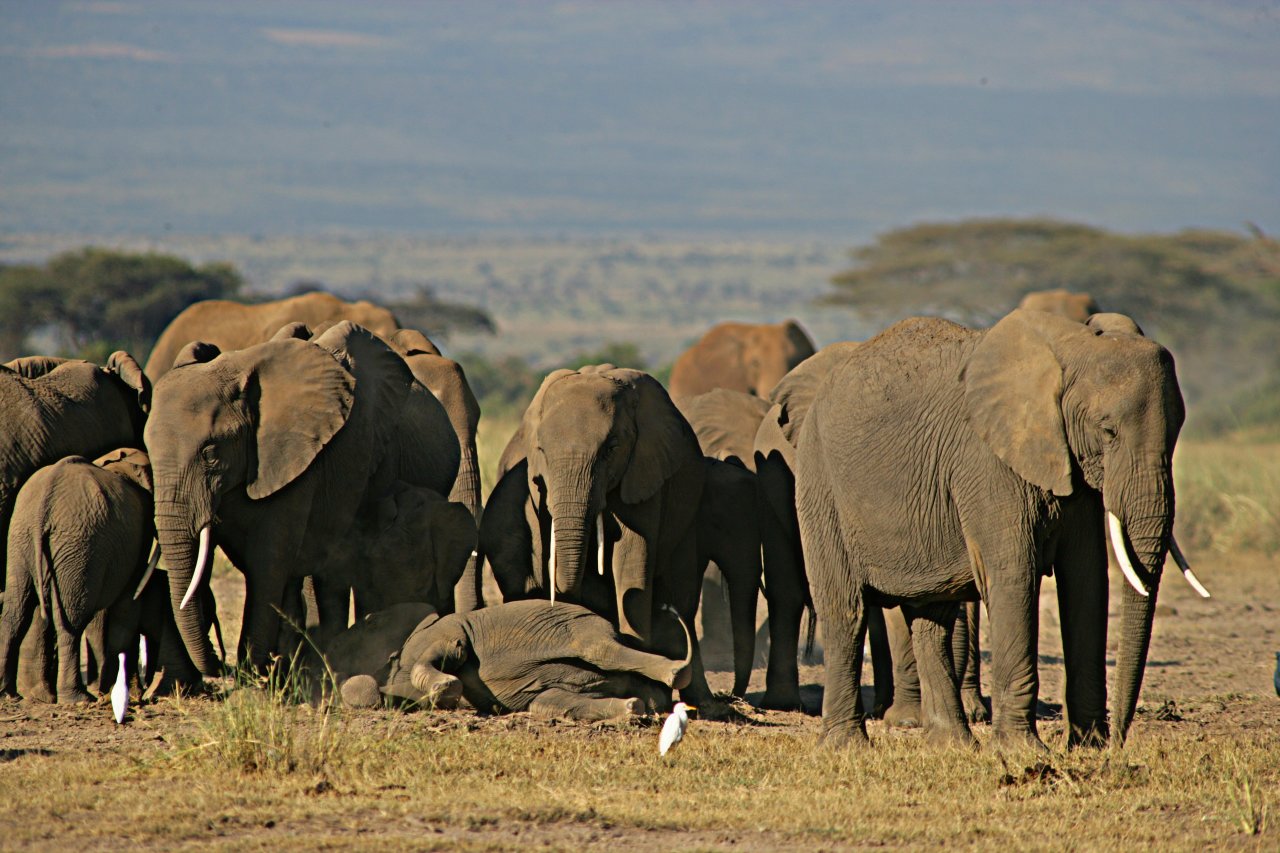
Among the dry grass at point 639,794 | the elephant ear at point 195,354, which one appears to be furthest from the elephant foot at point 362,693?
the elephant ear at point 195,354

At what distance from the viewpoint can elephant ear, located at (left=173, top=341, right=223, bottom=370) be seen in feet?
32.0

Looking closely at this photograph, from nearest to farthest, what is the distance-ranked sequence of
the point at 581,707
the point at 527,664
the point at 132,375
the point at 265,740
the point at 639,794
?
the point at 639,794 < the point at 265,740 < the point at 581,707 < the point at 527,664 < the point at 132,375

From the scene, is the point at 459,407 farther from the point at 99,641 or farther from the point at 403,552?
the point at 99,641

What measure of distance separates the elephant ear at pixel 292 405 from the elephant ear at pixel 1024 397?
3.28 metres

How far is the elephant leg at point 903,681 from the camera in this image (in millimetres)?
9742

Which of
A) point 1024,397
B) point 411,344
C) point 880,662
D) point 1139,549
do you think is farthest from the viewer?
point 411,344

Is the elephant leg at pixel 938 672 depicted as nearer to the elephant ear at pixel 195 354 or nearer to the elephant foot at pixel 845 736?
the elephant foot at pixel 845 736

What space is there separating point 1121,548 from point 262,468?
13.6 feet

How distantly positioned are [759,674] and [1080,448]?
4547 mm

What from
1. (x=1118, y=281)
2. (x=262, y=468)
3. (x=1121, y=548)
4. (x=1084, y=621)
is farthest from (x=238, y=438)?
(x=1118, y=281)

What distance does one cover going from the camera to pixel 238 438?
9.38 m

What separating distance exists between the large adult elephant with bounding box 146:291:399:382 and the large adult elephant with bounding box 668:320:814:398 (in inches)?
172

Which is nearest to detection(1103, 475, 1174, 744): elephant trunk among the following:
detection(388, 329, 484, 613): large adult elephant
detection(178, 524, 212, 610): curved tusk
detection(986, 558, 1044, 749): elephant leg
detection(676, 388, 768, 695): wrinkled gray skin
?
detection(986, 558, 1044, 749): elephant leg

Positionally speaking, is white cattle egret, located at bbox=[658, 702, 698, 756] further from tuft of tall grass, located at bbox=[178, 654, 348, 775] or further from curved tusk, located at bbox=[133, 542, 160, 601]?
curved tusk, located at bbox=[133, 542, 160, 601]
